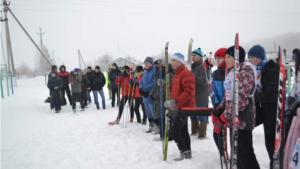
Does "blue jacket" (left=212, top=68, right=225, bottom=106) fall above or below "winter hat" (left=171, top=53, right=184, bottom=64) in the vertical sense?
below

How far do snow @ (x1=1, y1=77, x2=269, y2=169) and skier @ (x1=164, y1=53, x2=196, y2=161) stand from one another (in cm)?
31

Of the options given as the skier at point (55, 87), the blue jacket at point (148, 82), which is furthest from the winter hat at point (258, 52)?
the skier at point (55, 87)

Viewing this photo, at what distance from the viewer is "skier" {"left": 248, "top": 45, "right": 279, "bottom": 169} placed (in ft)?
9.05

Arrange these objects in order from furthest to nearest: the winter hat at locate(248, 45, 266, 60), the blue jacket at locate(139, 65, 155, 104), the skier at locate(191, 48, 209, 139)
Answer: the blue jacket at locate(139, 65, 155, 104) < the skier at locate(191, 48, 209, 139) < the winter hat at locate(248, 45, 266, 60)

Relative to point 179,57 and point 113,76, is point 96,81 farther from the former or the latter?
point 179,57

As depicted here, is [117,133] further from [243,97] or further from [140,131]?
[243,97]

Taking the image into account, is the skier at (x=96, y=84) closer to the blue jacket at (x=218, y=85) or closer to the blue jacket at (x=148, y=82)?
the blue jacket at (x=148, y=82)

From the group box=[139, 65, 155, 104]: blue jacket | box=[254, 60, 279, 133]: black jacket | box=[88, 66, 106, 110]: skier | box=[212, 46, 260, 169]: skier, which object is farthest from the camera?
box=[88, 66, 106, 110]: skier

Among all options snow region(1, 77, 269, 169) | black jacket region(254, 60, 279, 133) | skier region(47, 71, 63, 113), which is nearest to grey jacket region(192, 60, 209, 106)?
snow region(1, 77, 269, 169)

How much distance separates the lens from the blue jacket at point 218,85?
11.8 ft

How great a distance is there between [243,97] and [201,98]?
2430mm

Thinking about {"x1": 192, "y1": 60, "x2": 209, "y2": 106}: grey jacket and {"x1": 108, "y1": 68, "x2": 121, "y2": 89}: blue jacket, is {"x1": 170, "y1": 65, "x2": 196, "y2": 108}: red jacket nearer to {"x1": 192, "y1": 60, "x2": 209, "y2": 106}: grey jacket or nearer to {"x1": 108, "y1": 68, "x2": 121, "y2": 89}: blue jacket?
{"x1": 192, "y1": 60, "x2": 209, "y2": 106}: grey jacket

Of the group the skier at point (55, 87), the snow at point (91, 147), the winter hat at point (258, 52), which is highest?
the winter hat at point (258, 52)

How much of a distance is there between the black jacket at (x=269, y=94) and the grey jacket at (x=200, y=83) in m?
1.76
